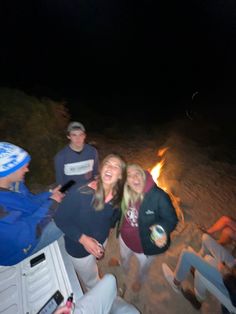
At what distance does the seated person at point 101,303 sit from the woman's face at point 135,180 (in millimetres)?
1155

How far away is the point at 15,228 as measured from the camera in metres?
2.48

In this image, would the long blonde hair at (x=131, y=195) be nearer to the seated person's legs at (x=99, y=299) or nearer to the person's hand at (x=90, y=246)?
the person's hand at (x=90, y=246)

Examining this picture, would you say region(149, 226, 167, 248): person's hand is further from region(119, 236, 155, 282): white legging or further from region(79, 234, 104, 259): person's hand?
region(79, 234, 104, 259): person's hand

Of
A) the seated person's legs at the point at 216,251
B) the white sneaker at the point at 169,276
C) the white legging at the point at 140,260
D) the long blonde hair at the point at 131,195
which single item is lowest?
the white sneaker at the point at 169,276

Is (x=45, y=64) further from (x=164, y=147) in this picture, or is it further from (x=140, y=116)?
(x=164, y=147)

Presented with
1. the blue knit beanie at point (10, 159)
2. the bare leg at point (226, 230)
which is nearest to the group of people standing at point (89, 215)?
the blue knit beanie at point (10, 159)

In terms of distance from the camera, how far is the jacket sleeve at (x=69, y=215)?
112 inches

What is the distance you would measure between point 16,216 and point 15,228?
133 millimetres

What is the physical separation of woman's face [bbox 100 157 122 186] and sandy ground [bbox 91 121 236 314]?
2.65m

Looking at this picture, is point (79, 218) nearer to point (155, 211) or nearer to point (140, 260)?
point (155, 211)

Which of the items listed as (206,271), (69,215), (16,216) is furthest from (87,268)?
(206,271)

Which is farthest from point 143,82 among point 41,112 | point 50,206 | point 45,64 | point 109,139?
point 50,206

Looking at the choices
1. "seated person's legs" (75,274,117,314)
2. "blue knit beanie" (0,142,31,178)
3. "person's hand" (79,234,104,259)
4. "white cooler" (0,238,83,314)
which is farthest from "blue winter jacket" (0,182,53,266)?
"seated person's legs" (75,274,117,314)

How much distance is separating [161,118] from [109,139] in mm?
6867
